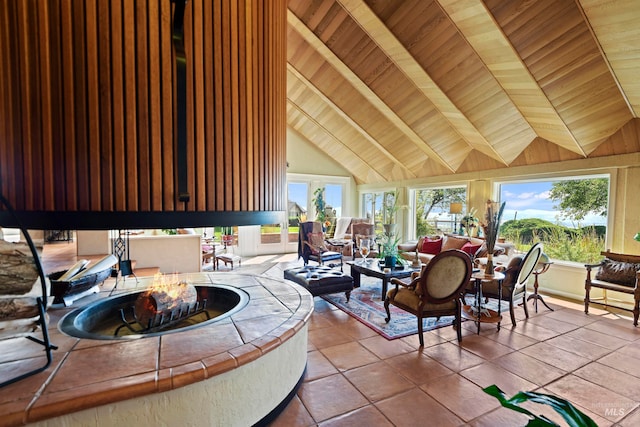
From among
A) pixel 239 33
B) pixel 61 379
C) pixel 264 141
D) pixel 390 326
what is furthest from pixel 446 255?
pixel 61 379

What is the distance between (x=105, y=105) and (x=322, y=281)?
3.00 meters

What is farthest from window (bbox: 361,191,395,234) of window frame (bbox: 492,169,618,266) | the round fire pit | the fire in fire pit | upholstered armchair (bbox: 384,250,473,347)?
the fire in fire pit

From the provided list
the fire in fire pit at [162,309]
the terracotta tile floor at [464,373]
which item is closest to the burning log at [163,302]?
the fire in fire pit at [162,309]

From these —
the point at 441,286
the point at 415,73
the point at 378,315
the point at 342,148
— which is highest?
the point at 415,73

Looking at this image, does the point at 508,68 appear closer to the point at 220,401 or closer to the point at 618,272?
the point at 618,272

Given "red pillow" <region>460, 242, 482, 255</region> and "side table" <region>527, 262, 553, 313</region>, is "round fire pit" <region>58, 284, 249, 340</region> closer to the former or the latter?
"side table" <region>527, 262, 553, 313</region>

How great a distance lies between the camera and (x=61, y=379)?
1250 mm

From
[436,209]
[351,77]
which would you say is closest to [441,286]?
[351,77]

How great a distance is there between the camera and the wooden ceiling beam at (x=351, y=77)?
4.61 m

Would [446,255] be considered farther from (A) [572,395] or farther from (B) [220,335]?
(B) [220,335]

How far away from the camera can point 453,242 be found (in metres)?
5.62

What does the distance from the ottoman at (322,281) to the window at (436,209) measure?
3754 millimetres

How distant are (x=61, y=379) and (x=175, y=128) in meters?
1.17

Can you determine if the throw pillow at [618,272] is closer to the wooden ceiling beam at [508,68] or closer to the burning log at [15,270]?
the wooden ceiling beam at [508,68]
